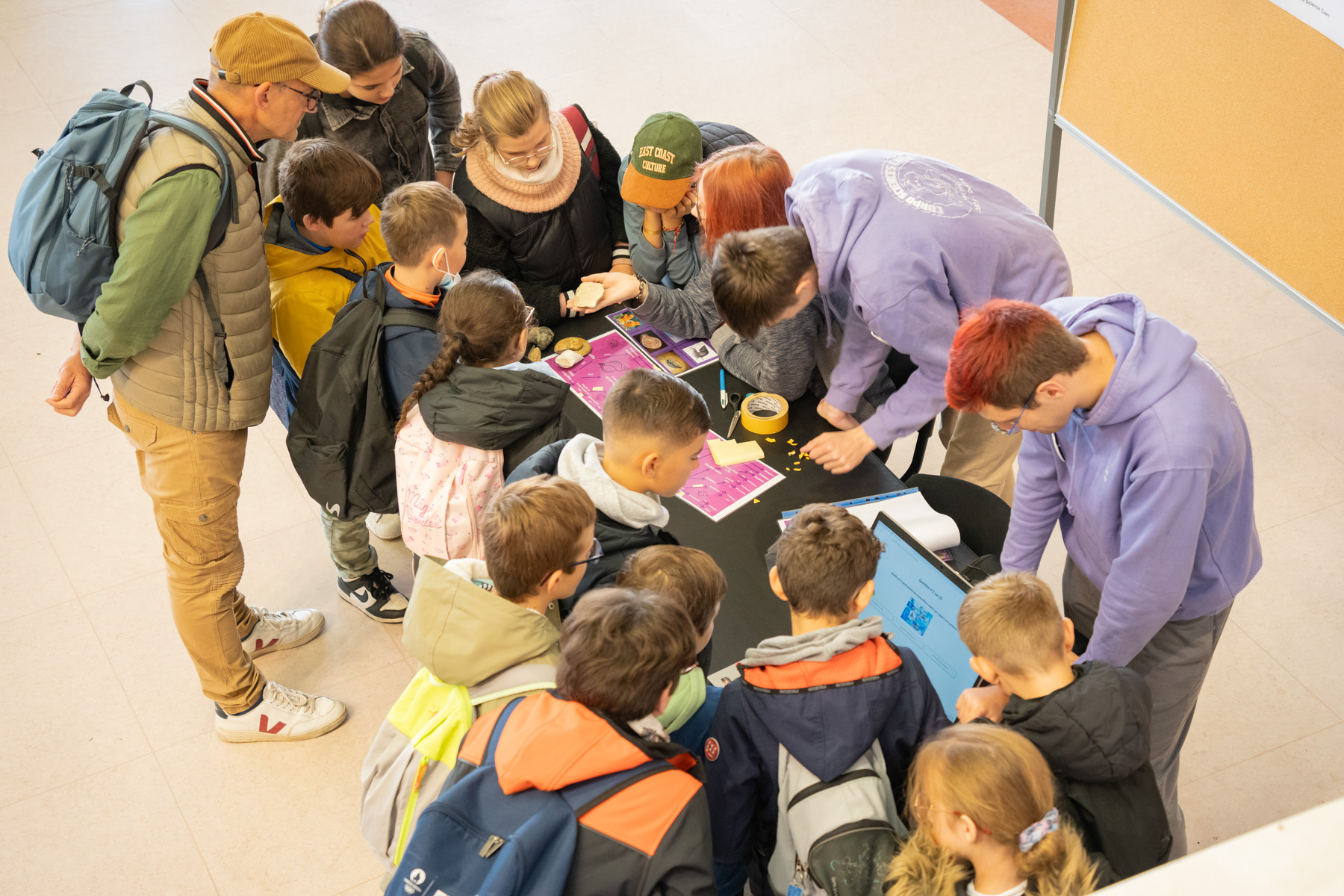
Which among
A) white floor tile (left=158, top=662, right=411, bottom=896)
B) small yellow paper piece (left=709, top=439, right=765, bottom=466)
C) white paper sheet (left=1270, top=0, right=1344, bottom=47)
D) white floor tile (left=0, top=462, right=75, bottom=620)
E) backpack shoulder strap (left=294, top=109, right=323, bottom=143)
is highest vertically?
white paper sheet (left=1270, top=0, right=1344, bottom=47)

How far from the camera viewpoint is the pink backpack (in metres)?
2.40

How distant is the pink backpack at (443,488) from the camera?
94.7 inches

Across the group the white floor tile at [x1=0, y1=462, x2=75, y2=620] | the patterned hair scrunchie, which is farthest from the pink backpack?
the white floor tile at [x1=0, y1=462, x2=75, y2=620]

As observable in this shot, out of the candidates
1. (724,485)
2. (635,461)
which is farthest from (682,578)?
(724,485)

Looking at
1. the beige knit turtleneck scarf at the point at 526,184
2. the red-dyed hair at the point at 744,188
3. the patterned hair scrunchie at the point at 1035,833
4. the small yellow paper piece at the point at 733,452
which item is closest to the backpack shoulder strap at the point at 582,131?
the beige knit turtleneck scarf at the point at 526,184

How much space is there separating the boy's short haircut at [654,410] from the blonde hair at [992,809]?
86 cm

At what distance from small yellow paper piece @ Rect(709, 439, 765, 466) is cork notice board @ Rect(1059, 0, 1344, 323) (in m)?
1.89

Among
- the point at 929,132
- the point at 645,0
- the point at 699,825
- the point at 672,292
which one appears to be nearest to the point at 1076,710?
the point at 699,825

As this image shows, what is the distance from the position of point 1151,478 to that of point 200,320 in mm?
2118

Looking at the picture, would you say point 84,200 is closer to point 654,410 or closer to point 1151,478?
point 654,410

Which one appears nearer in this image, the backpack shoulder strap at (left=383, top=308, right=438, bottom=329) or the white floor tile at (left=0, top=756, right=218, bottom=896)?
the backpack shoulder strap at (left=383, top=308, right=438, bottom=329)

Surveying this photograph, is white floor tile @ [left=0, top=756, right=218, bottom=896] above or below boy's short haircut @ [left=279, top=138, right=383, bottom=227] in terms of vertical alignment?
below

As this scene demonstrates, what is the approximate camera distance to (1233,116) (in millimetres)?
3150

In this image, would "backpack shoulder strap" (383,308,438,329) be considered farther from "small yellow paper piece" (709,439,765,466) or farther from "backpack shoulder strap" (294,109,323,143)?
"backpack shoulder strap" (294,109,323,143)
